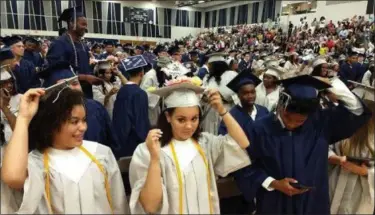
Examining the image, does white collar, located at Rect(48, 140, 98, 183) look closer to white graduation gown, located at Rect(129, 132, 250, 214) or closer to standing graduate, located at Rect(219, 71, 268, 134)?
white graduation gown, located at Rect(129, 132, 250, 214)

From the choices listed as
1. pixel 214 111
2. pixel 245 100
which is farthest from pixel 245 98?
pixel 214 111

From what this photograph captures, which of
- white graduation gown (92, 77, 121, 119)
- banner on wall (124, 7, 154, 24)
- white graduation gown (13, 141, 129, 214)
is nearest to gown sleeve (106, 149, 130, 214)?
white graduation gown (13, 141, 129, 214)

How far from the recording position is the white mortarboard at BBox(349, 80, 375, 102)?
1742 millimetres

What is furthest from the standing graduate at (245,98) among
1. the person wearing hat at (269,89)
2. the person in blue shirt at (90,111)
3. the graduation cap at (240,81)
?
the person in blue shirt at (90,111)

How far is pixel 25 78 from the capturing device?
3.64 metres

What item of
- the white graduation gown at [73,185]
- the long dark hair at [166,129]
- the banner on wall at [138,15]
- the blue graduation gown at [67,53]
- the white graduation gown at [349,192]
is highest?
the banner on wall at [138,15]

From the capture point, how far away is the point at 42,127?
145cm

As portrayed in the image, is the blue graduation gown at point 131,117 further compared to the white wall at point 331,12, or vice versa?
the white wall at point 331,12

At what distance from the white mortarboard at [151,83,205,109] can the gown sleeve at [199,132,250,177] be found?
0.75 ft

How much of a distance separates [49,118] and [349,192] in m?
1.77

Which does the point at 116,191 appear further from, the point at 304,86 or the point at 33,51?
the point at 33,51

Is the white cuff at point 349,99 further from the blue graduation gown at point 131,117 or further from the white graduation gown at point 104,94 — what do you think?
the white graduation gown at point 104,94

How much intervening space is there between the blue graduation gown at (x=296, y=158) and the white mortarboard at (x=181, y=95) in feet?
1.33

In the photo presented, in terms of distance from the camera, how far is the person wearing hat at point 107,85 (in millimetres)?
3877
